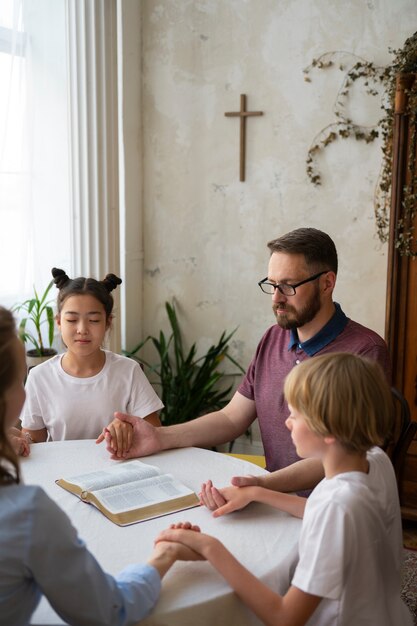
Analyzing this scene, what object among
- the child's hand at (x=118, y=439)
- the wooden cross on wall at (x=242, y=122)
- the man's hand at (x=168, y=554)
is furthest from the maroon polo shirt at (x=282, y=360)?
the wooden cross on wall at (x=242, y=122)

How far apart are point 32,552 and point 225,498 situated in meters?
A: 0.73

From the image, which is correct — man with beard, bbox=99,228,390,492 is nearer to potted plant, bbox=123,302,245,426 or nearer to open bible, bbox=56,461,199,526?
open bible, bbox=56,461,199,526

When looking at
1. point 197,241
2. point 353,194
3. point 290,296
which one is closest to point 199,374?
point 197,241

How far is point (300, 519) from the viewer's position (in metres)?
1.79

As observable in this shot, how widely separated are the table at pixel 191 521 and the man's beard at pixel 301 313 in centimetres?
49

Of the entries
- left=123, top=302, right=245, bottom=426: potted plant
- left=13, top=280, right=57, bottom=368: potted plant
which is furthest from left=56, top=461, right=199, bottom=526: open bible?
left=123, top=302, right=245, bottom=426: potted plant

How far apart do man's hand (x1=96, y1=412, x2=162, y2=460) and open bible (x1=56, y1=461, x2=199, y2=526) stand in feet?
0.43

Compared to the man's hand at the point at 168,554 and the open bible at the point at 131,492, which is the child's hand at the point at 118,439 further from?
the man's hand at the point at 168,554

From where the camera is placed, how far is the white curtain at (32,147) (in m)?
3.46

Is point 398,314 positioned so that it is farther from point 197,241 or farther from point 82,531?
point 82,531

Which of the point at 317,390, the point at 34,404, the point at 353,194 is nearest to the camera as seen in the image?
the point at 317,390

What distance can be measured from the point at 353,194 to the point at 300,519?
7.97ft

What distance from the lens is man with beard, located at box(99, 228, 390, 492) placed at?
2.28 meters

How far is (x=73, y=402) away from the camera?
260cm
